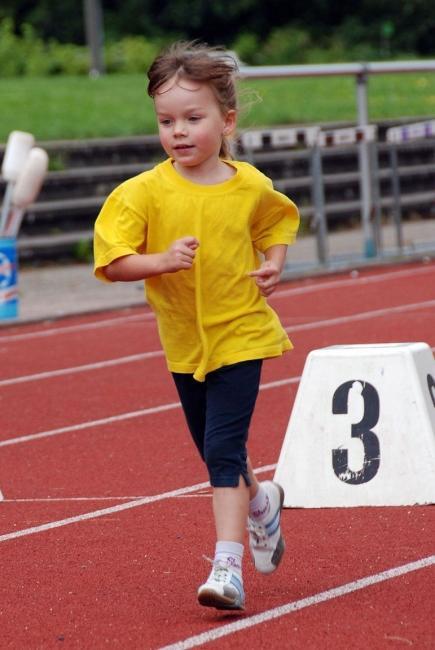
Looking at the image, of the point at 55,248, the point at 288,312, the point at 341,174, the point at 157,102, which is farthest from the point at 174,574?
the point at 341,174

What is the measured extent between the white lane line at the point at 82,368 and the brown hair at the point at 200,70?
572 centimetres

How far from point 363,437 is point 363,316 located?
679 centimetres

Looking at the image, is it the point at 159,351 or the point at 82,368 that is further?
the point at 159,351

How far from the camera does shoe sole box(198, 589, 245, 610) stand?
4652mm

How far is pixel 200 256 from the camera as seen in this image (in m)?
4.80

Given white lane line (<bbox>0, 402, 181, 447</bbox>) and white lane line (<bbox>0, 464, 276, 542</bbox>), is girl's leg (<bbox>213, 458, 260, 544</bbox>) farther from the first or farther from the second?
white lane line (<bbox>0, 402, 181, 447</bbox>)

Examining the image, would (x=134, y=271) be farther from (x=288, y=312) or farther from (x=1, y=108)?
(x=1, y=108)

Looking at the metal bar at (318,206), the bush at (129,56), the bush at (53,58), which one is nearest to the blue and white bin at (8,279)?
the metal bar at (318,206)

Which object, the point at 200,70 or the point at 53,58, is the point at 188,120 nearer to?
the point at 200,70

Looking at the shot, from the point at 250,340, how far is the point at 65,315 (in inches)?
372

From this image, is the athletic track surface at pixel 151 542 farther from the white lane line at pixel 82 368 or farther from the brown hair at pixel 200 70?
the brown hair at pixel 200 70

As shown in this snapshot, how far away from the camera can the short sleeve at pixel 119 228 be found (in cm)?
476

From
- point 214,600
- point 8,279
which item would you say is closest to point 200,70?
point 214,600

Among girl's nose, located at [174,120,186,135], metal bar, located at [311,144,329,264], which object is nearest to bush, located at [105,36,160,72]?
metal bar, located at [311,144,329,264]
